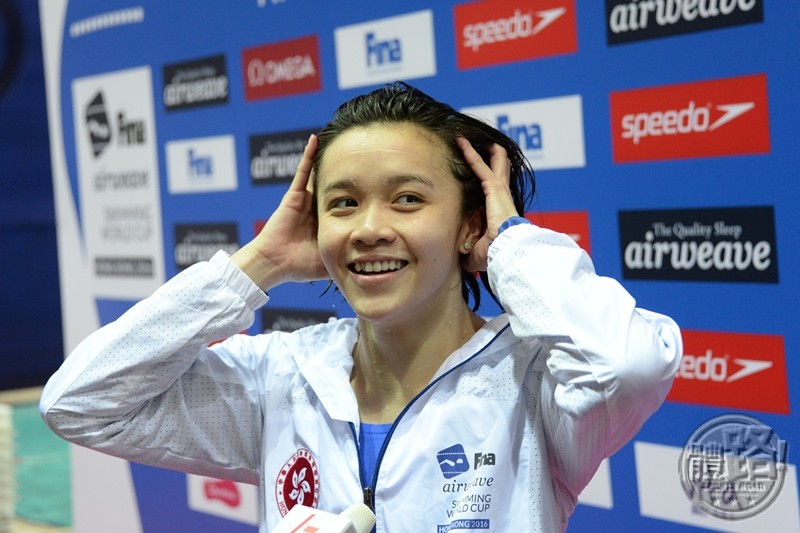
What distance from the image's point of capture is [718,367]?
2.34 metres

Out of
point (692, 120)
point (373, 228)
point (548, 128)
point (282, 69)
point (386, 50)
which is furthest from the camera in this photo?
point (282, 69)

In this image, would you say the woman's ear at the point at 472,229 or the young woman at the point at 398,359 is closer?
the young woman at the point at 398,359

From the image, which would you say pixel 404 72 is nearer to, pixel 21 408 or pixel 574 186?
pixel 574 186

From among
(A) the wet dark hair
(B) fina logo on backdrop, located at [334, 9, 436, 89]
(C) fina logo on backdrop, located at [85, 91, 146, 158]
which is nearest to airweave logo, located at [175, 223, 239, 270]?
(C) fina logo on backdrop, located at [85, 91, 146, 158]

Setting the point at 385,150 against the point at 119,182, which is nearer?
the point at 385,150

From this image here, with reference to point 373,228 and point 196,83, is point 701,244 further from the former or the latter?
point 196,83

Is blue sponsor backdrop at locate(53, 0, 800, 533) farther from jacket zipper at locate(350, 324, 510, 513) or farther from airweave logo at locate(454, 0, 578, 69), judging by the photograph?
jacket zipper at locate(350, 324, 510, 513)

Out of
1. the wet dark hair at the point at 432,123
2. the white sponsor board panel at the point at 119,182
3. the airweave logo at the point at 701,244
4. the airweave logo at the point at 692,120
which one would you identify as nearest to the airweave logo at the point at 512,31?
the airweave logo at the point at 692,120

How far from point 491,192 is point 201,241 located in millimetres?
2137

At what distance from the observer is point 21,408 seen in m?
7.23

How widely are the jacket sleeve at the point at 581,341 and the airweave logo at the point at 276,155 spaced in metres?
1.77

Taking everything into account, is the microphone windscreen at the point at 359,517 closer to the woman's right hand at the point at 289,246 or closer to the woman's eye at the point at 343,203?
the woman's eye at the point at 343,203

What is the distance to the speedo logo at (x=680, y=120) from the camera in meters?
2.25

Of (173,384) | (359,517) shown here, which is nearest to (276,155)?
(173,384)
